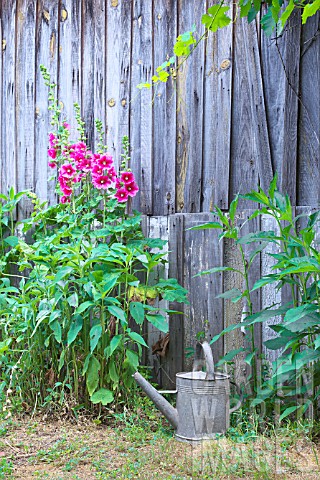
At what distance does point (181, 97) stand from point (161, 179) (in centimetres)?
54

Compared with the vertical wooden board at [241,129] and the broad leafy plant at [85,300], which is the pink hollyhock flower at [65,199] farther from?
the vertical wooden board at [241,129]

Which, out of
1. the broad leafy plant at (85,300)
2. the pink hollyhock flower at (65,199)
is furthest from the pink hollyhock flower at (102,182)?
the pink hollyhock flower at (65,199)

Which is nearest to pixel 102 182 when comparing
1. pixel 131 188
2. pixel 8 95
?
pixel 131 188

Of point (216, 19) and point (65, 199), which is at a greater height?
point (216, 19)

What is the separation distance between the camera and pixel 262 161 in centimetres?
377

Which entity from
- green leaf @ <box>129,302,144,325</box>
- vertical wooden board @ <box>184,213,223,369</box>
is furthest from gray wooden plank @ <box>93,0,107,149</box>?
green leaf @ <box>129,302,144,325</box>

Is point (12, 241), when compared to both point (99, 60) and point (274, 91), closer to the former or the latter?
point (99, 60)

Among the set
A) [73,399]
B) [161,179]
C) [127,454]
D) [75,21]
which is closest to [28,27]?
[75,21]

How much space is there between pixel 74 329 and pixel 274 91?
1.80 meters

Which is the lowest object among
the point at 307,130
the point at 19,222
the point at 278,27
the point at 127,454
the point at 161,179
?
the point at 127,454

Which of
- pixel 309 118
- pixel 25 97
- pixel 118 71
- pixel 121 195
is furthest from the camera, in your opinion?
pixel 25 97

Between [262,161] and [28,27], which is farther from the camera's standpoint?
[28,27]

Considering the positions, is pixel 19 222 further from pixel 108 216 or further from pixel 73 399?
pixel 73 399

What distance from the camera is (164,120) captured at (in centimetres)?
416
